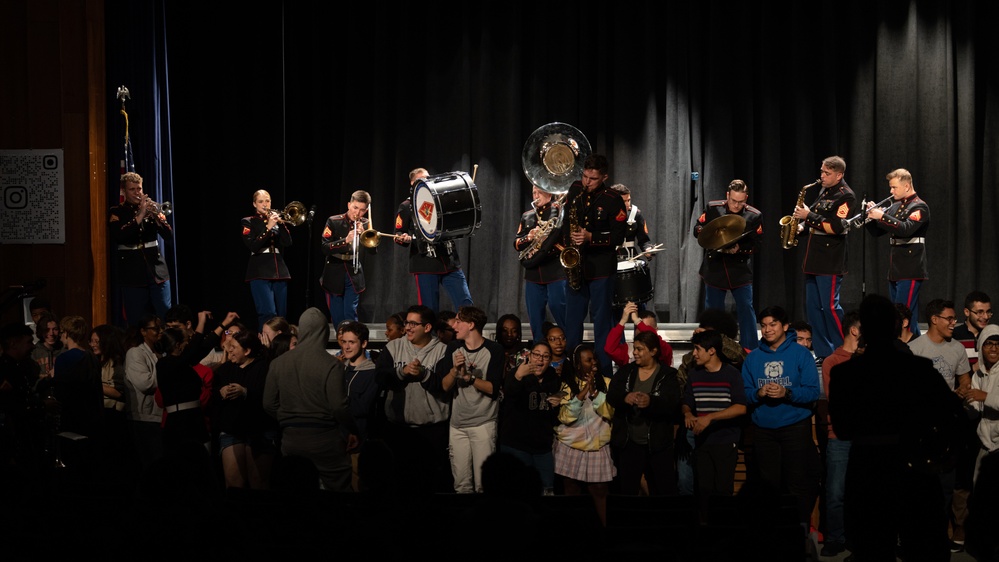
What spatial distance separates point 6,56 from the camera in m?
11.0

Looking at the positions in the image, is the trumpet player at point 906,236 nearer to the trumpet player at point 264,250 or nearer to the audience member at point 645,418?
the audience member at point 645,418

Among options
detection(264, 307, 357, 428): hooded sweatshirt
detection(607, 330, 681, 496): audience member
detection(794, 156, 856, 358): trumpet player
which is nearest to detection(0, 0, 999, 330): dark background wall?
detection(794, 156, 856, 358): trumpet player

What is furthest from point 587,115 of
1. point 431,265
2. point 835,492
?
point 835,492

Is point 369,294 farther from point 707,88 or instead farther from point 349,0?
point 707,88


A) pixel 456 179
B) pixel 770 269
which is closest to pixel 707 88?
pixel 770 269

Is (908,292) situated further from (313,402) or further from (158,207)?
(158,207)

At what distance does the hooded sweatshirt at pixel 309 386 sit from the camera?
6496 mm

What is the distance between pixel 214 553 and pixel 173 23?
1007cm

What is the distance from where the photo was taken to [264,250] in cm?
1195

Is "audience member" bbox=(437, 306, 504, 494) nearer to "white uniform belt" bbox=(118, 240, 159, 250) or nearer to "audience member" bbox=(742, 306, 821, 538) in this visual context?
"audience member" bbox=(742, 306, 821, 538)

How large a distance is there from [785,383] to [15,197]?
788 cm

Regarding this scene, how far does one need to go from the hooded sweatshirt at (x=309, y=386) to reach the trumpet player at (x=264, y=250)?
5.39 meters

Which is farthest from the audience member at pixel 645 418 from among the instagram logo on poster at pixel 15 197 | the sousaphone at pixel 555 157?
the instagram logo on poster at pixel 15 197

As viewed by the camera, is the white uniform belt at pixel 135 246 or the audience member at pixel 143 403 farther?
the white uniform belt at pixel 135 246
